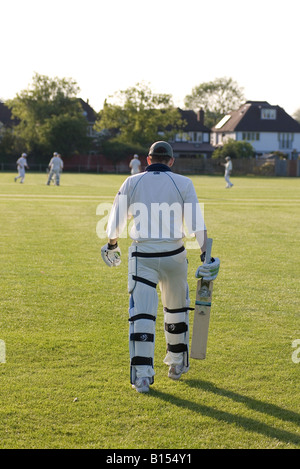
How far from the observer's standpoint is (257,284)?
9352 mm

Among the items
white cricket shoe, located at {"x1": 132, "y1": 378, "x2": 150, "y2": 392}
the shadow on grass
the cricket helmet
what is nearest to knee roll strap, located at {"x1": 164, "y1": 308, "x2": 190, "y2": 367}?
the shadow on grass

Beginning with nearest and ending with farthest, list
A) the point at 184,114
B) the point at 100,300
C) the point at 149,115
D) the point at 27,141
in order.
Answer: the point at 100,300, the point at 27,141, the point at 149,115, the point at 184,114

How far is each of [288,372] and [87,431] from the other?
216 cm

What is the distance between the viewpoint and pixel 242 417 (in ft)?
15.1

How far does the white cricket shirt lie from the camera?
204 inches

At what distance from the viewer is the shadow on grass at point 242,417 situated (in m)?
4.34

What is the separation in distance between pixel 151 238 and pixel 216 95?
124628mm

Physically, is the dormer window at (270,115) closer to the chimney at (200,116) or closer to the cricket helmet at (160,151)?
the chimney at (200,116)

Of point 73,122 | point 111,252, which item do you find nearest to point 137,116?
point 73,122

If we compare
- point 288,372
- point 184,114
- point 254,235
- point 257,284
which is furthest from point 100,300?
point 184,114

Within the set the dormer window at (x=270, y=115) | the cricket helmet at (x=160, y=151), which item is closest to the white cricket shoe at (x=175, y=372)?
the cricket helmet at (x=160, y=151)

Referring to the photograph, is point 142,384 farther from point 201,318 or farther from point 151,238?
point 151,238
